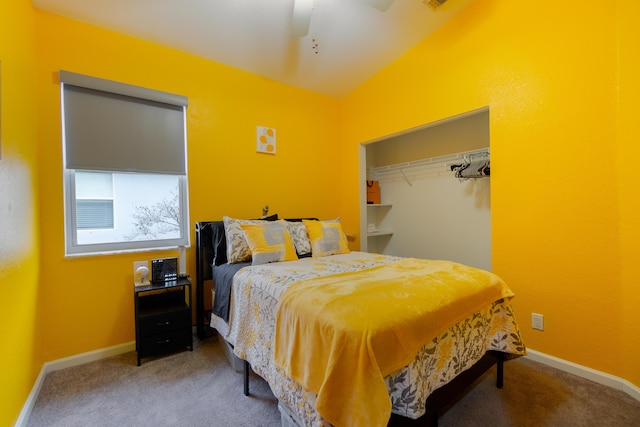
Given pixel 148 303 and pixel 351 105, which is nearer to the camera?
pixel 148 303

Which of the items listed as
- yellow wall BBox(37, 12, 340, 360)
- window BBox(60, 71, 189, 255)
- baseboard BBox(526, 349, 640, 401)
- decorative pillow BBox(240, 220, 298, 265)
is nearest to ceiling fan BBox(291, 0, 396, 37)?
yellow wall BBox(37, 12, 340, 360)

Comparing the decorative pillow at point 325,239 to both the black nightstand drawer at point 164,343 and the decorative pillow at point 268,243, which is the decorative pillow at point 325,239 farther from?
the black nightstand drawer at point 164,343

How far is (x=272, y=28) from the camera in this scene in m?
2.45

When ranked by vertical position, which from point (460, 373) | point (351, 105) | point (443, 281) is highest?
point (351, 105)

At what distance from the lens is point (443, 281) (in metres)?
1.50

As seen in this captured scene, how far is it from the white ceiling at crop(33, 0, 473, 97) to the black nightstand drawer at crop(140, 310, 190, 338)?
2.46m

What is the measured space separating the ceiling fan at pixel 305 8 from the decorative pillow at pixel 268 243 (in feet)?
5.46

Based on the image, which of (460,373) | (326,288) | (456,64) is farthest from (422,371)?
(456,64)

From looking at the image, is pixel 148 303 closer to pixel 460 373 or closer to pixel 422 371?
pixel 422 371

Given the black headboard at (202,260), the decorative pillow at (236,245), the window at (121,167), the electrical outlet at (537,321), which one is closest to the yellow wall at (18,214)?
the window at (121,167)

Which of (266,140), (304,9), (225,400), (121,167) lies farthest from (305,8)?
(225,400)

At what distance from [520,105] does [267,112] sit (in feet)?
8.18

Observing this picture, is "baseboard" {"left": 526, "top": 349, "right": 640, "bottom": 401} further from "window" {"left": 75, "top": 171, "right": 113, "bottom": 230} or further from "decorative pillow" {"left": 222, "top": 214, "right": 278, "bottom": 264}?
"window" {"left": 75, "top": 171, "right": 113, "bottom": 230}

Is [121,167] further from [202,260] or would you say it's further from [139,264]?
[202,260]
